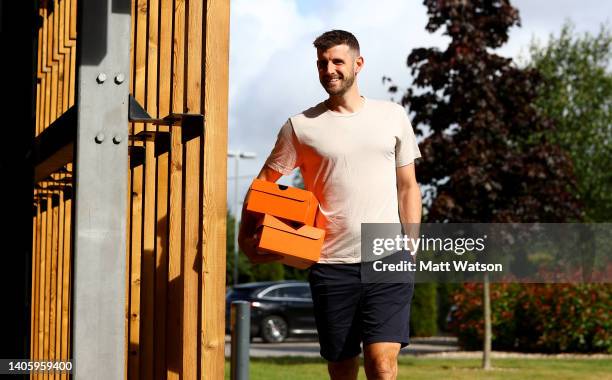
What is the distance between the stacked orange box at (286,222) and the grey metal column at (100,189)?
217 centimetres

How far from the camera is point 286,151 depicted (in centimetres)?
521

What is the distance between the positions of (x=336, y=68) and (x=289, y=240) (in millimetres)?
867

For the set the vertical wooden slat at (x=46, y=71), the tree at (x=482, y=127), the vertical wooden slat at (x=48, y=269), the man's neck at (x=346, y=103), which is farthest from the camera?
the tree at (x=482, y=127)

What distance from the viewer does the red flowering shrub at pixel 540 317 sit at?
59.3ft

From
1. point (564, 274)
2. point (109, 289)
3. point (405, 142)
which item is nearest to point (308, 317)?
point (564, 274)

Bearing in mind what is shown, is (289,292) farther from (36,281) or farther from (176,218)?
(176,218)

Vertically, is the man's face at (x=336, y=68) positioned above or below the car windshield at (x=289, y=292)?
above

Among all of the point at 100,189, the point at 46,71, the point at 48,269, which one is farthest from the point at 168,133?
the point at 46,71

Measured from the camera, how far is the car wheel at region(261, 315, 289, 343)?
2560 centimetres

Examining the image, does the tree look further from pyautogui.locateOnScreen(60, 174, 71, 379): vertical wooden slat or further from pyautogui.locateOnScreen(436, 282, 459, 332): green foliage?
pyautogui.locateOnScreen(436, 282, 459, 332): green foliage

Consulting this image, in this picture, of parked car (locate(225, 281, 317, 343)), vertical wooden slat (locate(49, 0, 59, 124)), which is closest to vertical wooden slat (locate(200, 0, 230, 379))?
vertical wooden slat (locate(49, 0, 59, 124))

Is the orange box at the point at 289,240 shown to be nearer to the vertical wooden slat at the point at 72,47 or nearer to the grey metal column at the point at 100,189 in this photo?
the vertical wooden slat at the point at 72,47

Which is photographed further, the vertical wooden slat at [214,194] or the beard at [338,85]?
the beard at [338,85]

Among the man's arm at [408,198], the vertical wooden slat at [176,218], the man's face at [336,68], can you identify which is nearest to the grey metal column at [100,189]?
the vertical wooden slat at [176,218]
